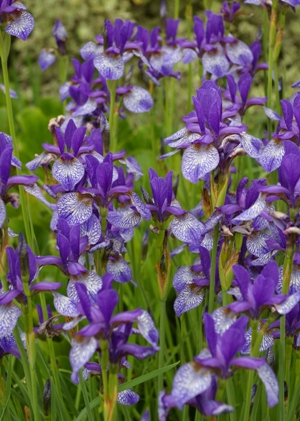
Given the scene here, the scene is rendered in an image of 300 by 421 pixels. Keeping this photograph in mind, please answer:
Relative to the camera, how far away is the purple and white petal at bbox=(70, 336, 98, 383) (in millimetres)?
1385

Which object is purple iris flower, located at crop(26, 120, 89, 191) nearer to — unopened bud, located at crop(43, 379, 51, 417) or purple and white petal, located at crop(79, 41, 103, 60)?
unopened bud, located at crop(43, 379, 51, 417)

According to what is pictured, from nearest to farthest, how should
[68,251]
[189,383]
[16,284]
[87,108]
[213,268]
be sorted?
[189,383] < [16,284] < [68,251] < [213,268] < [87,108]

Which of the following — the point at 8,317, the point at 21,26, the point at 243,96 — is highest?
the point at 21,26

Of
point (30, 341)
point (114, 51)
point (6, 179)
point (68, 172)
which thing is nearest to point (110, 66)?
point (114, 51)

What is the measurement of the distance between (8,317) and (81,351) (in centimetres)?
31

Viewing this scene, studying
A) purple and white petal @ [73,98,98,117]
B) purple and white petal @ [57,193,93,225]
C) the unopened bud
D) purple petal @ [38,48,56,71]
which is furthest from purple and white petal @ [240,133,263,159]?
purple petal @ [38,48,56,71]

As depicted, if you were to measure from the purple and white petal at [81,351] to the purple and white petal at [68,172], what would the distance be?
24.5 inches

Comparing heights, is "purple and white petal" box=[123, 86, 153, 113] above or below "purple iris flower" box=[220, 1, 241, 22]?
below

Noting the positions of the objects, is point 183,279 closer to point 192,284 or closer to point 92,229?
point 192,284

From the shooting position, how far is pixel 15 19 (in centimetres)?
214

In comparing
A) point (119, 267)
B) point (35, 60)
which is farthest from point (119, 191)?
point (35, 60)

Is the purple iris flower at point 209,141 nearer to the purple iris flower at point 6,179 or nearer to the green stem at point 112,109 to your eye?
the purple iris flower at point 6,179

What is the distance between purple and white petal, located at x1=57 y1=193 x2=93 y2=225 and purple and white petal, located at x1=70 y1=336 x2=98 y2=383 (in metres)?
0.52

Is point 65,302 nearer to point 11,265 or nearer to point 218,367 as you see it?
point 11,265
